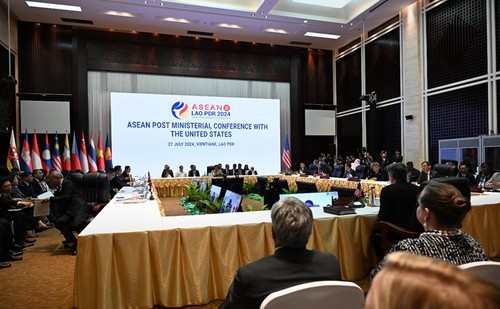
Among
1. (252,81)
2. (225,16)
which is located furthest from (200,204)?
(252,81)

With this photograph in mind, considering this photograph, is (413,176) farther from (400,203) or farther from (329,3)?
(329,3)

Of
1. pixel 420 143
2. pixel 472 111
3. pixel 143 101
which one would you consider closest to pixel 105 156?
pixel 143 101

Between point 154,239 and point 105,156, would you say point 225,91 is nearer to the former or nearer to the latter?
point 105,156

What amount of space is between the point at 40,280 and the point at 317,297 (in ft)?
11.4

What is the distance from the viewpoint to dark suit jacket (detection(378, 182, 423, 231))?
9.36ft

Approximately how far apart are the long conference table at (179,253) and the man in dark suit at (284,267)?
1405 mm

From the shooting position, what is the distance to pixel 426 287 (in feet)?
1.40

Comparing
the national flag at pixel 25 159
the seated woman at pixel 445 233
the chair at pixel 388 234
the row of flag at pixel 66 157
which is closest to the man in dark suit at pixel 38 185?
the row of flag at pixel 66 157

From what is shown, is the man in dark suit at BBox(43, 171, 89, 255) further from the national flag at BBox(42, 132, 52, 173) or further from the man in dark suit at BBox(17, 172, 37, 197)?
the national flag at BBox(42, 132, 52, 173)

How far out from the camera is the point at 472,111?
829 centimetres

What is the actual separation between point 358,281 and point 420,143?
8.01 metres

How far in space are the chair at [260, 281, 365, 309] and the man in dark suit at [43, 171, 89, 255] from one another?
435 centimetres

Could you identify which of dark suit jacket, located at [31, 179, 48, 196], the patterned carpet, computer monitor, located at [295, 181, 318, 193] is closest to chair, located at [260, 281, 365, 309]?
the patterned carpet

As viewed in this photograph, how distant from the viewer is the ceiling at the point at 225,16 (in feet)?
32.3
